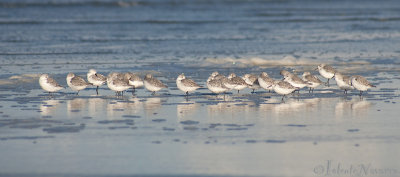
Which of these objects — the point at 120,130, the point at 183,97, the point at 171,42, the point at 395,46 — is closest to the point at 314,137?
the point at 120,130

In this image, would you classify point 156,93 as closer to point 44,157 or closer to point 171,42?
point 44,157

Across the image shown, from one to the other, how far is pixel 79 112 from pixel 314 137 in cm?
438

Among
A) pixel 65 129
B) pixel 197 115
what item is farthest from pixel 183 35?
pixel 65 129

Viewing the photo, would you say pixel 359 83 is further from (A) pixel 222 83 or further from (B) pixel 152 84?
(B) pixel 152 84

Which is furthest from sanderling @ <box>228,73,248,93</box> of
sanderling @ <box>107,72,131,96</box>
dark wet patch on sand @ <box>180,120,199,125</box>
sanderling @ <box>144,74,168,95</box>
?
dark wet patch on sand @ <box>180,120,199,125</box>

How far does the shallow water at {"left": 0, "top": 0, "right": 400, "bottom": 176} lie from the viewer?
8.65m

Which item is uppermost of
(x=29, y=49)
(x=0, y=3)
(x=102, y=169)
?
(x=0, y=3)

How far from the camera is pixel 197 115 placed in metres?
12.0

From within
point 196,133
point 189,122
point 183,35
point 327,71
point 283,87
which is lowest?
point 196,133

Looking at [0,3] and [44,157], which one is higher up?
[0,3]

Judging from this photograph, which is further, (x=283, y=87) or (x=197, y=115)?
(x=283, y=87)

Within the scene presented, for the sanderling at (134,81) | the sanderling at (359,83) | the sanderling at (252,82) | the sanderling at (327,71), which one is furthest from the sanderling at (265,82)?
the sanderling at (134,81)

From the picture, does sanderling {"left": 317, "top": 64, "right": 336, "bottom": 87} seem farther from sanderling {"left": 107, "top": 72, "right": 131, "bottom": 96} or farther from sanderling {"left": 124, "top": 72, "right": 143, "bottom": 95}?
sanderling {"left": 107, "top": 72, "right": 131, "bottom": 96}

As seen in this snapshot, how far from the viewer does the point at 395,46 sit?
2470 cm
